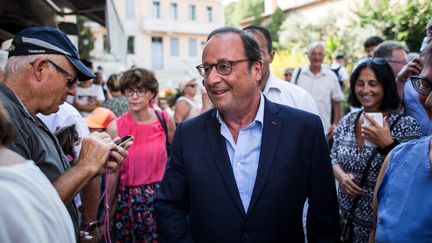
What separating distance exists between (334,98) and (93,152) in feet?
15.4

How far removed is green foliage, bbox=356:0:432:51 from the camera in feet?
33.6

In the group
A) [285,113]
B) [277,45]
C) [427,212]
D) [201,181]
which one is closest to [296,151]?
[285,113]

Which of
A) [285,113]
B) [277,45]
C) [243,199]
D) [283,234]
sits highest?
[277,45]

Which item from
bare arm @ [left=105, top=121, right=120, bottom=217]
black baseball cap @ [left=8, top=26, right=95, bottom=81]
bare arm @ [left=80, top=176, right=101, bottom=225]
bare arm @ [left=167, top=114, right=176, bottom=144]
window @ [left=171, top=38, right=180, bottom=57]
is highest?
window @ [left=171, top=38, right=180, bottom=57]

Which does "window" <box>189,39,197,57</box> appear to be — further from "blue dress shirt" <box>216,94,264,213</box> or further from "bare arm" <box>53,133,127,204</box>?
"bare arm" <box>53,133,127,204</box>

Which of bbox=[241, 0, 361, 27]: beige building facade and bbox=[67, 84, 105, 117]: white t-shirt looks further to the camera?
bbox=[241, 0, 361, 27]: beige building facade

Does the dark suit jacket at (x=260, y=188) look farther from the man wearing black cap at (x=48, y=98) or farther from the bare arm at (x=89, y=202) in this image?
the bare arm at (x=89, y=202)

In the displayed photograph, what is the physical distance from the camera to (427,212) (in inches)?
68.2

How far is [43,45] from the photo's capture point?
6.72 feet

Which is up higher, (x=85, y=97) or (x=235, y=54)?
(x=235, y=54)

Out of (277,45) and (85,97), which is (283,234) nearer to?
(85,97)

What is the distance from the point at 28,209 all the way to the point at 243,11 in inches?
1708

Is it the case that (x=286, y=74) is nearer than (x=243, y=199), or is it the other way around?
(x=243, y=199)

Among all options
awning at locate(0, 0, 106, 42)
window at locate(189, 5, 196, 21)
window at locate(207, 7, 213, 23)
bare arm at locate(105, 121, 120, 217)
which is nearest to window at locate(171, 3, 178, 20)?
window at locate(189, 5, 196, 21)
